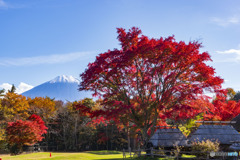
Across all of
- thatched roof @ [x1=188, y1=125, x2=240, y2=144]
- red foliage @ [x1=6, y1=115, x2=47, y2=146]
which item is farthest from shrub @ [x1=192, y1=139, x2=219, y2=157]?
red foliage @ [x1=6, y1=115, x2=47, y2=146]

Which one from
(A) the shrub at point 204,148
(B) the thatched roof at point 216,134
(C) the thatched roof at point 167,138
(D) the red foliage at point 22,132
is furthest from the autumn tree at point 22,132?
(A) the shrub at point 204,148

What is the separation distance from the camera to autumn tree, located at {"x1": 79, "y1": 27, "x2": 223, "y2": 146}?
17891 millimetres

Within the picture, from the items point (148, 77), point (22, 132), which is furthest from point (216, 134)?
point (22, 132)

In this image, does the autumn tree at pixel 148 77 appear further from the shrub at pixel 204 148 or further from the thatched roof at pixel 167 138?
the shrub at pixel 204 148

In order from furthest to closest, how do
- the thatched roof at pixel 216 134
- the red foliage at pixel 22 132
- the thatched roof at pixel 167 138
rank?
the red foliage at pixel 22 132, the thatched roof at pixel 167 138, the thatched roof at pixel 216 134

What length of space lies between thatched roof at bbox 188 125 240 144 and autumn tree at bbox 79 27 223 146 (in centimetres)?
155

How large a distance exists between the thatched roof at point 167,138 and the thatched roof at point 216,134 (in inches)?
42.6

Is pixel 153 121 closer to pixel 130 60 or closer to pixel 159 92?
pixel 159 92

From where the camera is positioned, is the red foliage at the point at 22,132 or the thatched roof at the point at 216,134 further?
the red foliage at the point at 22,132

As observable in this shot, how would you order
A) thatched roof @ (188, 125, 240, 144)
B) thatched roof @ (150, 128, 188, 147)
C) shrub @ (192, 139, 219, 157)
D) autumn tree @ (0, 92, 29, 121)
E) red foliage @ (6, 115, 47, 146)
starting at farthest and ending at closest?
autumn tree @ (0, 92, 29, 121)
red foliage @ (6, 115, 47, 146)
thatched roof @ (150, 128, 188, 147)
thatched roof @ (188, 125, 240, 144)
shrub @ (192, 139, 219, 157)

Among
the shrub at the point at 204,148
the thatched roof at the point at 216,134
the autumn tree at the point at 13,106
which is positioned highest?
the autumn tree at the point at 13,106

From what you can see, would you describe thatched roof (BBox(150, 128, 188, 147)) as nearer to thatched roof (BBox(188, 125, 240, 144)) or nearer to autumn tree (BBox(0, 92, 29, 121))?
thatched roof (BBox(188, 125, 240, 144))

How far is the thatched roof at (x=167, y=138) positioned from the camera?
741 inches

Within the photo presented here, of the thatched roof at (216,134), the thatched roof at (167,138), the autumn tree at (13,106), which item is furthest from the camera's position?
the autumn tree at (13,106)
